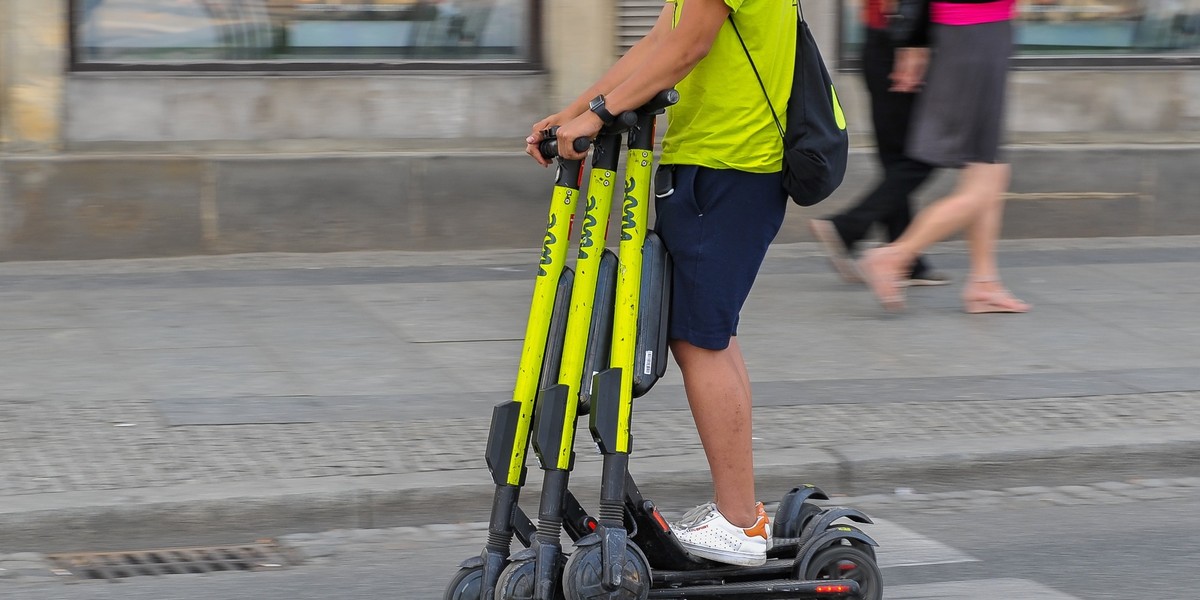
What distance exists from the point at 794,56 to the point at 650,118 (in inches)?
15.6

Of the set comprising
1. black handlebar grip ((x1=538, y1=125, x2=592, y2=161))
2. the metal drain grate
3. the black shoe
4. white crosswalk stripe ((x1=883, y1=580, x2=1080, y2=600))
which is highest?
black handlebar grip ((x1=538, y1=125, x2=592, y2=161))

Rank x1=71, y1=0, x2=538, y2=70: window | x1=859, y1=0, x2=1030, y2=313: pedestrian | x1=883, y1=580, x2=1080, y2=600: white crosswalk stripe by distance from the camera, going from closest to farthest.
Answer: x1=883, y1=580, x2=1080, y2=600: white crosswalk stripe
x1=859, y1=0, x2=1030, y2=313: pedestrian
x1=71, y1=0, x2=538, y2=70: window

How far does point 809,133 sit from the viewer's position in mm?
3926

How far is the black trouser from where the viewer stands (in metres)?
8.23

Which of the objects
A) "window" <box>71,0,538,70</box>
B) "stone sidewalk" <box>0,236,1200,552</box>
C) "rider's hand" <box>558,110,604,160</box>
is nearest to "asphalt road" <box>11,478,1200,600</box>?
"stone sidewalk" <box>0,236,1200,552</box>

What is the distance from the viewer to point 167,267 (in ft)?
28.8

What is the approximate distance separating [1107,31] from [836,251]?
353 centimetres

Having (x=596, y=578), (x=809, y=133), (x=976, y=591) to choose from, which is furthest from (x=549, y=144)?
(x=976, y=591)

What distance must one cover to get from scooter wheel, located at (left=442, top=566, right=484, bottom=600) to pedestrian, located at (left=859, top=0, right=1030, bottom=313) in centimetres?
429

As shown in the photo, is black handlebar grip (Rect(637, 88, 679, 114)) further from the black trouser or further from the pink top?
the black trouser

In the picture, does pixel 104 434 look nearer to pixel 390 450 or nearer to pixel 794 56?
pixel 390 450

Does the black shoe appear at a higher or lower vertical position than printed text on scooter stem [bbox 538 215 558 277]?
lower

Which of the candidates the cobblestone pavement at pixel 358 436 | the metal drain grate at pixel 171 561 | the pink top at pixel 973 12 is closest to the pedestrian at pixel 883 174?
the pink top at pixel 973 12

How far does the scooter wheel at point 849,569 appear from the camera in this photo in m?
4.03
